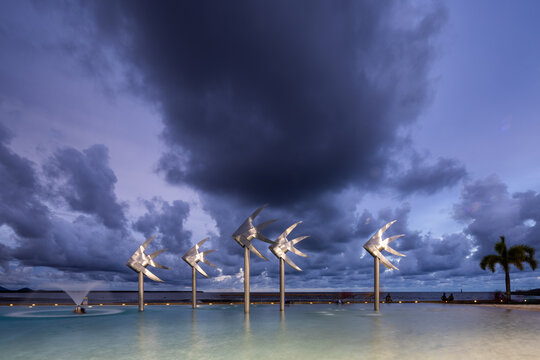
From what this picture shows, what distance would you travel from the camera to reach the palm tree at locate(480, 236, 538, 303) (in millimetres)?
52312

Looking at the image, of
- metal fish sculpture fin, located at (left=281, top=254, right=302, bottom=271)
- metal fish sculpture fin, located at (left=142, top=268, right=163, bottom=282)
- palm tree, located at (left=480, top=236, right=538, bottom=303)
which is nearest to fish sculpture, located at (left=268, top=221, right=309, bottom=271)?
metal fish sculpture fin, located at (left=281, top=254, right=302, bottom=271)

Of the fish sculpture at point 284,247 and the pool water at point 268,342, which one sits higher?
the fish sculpture at point 284,247

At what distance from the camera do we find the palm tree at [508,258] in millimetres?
52312

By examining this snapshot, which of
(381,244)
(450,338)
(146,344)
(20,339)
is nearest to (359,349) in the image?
(450,338)

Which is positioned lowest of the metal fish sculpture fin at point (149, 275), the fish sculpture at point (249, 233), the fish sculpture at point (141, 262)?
the metal fish sculpture fin at point (149, 275)

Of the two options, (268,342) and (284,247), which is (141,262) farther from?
(268,342)

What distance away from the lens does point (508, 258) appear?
53219 millimetres

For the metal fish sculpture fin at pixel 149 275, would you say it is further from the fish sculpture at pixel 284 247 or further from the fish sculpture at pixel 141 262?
the fish sculpture at pixel 284 247

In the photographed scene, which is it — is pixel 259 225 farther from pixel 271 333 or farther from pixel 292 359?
pixel 292 359

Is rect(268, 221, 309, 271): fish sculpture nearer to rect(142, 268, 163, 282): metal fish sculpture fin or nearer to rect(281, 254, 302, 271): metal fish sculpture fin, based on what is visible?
rect(281, 254, 302, 271): metal fish sculpture fin

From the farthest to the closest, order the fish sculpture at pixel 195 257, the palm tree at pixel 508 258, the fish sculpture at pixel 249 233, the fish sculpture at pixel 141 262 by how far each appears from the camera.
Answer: the palm tree at pixel 508 258 < the fish sculpture at pixel 195 257 < the fish sculpture at pixel 141 262 < the fish sculpture at pixel 249 233

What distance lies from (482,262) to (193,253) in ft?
143

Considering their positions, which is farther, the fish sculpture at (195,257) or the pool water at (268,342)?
the fish sculpture at (195,257)

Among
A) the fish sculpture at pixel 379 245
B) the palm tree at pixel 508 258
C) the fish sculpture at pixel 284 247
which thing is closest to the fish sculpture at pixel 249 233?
the fish sculpture at pixel 284 247
